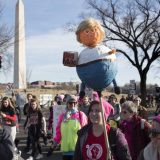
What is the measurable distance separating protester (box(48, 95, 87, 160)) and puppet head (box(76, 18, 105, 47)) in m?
2.85

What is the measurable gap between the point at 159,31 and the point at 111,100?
64.8ft

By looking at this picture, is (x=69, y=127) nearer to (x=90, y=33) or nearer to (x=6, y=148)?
(x=90, y=33)

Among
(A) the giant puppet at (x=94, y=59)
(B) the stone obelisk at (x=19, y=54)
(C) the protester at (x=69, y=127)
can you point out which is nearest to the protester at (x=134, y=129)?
(C) the protester at (x=69, y=127)

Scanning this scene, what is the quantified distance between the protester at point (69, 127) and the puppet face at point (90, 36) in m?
2.85

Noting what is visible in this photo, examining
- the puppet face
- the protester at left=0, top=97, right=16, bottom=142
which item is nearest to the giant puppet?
the puppet face

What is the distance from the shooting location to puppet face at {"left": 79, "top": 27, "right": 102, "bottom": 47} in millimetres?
5496

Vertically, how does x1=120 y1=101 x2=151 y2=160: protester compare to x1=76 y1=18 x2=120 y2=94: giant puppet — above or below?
below

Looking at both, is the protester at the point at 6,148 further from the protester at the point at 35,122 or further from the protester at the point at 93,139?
the protester at the point at 35,122

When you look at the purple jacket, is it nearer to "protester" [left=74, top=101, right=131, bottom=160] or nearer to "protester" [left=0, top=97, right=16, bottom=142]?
"protester" [left=74, top=101, right=131, bottom=160]

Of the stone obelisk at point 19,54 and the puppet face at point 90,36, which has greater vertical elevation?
the stone obelisk at point 19,54

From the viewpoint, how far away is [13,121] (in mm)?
13039

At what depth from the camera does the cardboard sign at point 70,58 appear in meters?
5.39

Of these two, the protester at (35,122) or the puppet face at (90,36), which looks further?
the protester at (35,122)

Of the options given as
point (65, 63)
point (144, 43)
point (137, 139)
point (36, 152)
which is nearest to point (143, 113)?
point (137, 139)
